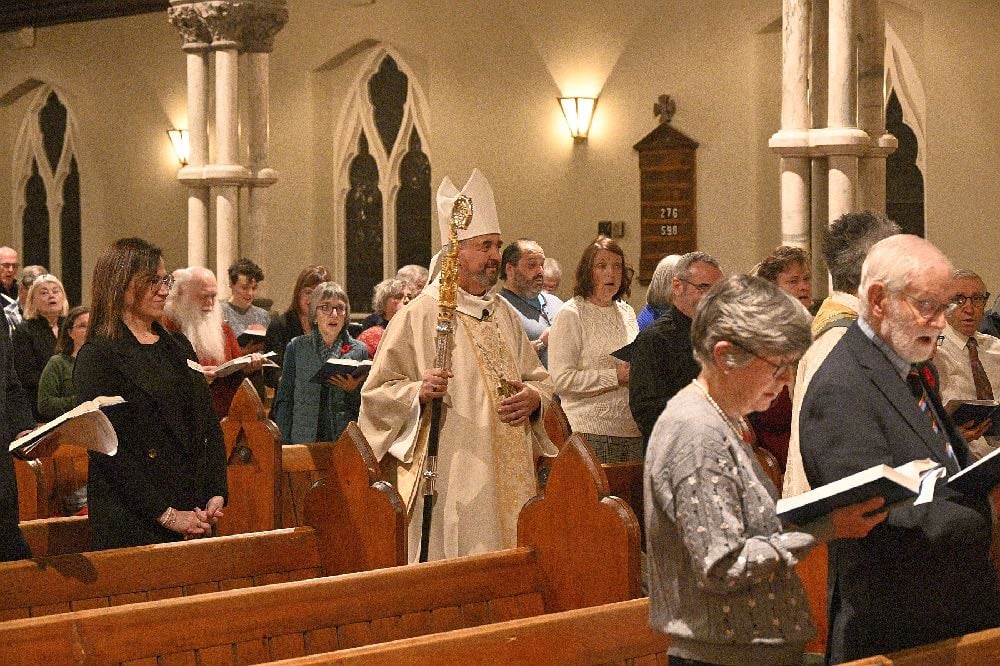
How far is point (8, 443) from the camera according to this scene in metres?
3.82

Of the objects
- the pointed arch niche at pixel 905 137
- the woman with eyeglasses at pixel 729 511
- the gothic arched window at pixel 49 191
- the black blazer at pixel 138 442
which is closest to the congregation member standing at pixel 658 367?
the black blazer at pixel 138 442

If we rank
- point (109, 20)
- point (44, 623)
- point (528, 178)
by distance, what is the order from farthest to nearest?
point (109, 20) < point (528, 178) < point (44, 623)

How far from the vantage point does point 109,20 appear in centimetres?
1438

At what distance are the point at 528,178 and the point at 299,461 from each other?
588 centimetres

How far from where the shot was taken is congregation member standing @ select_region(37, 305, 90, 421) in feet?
23.1

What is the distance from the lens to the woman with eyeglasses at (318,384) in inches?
277

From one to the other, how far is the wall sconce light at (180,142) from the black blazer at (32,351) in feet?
19.0

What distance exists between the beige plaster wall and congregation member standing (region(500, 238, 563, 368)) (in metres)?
3.42

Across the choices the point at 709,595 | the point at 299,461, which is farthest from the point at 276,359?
the point at 709,595

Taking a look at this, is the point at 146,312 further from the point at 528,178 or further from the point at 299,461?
the point at 528,178

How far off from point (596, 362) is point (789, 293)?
4.55ft

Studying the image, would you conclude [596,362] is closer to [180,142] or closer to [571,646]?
[571,646]

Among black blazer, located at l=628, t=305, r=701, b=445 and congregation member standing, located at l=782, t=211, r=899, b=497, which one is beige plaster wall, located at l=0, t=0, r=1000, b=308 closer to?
black blazer, located at l=628, t=305, r=701, b=445

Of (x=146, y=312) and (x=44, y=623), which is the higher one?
(x=146, y=312)
